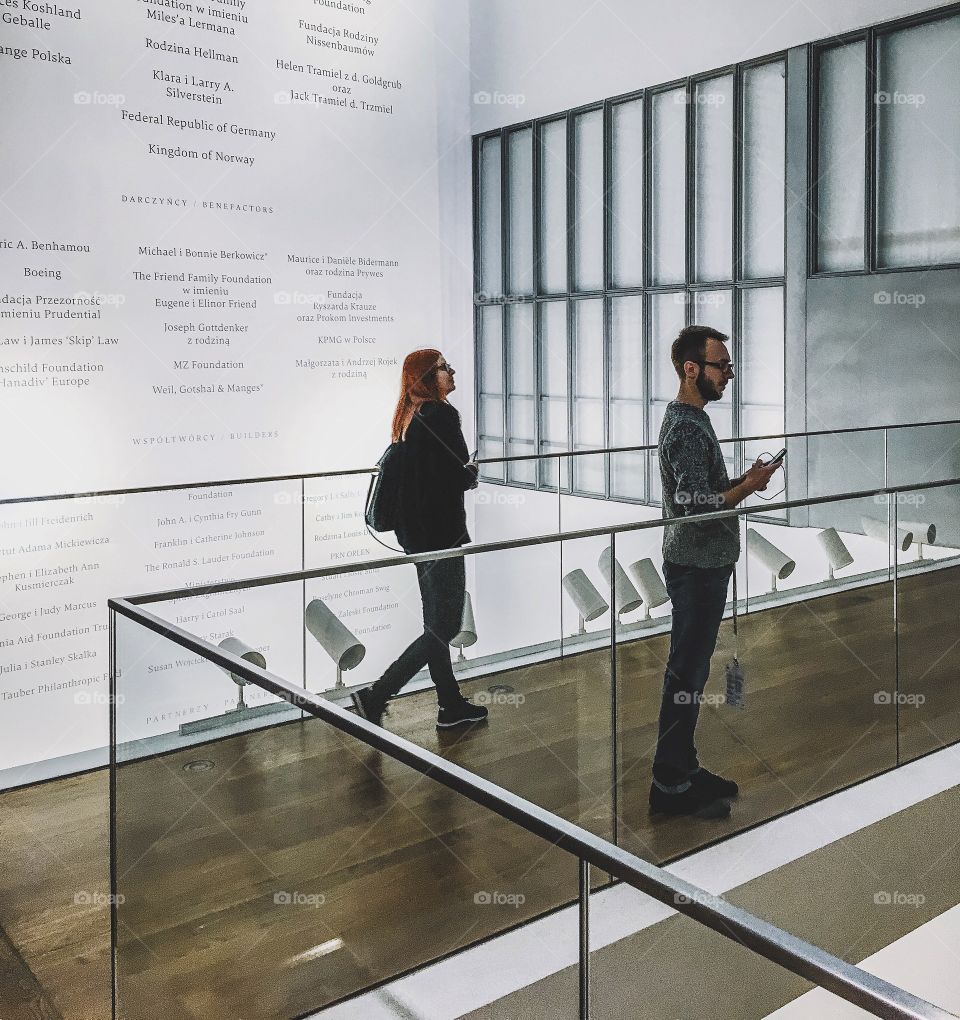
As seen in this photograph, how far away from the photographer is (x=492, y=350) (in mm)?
10406

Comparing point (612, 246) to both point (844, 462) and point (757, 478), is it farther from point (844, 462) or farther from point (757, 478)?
point (757, 478)

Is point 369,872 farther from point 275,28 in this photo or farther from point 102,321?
point 275,28

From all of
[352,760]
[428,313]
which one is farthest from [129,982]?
[428,313]

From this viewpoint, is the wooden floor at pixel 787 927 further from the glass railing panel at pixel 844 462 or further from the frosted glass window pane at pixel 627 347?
the frosted glass window pane at pixel 627 347

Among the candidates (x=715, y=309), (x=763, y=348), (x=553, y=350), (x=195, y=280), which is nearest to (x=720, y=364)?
(x=195, y=280)

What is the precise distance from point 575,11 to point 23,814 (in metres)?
7.84

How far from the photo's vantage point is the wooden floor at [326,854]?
7.22ft

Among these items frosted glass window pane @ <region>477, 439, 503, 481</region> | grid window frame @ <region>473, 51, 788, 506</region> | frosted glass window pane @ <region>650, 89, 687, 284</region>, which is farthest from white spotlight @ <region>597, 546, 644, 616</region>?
frosted glass window pane @ <region>477, 439, 503, 481</region>

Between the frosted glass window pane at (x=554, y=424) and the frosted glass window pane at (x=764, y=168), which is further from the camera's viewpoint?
the frosted glass window pane at (x=554, y=424)

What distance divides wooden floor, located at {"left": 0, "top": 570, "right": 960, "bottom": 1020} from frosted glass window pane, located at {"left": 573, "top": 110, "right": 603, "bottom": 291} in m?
6.51

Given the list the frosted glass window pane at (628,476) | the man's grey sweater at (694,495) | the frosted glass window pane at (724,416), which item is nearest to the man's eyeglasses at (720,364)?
the man's grey sweater at (694,495)

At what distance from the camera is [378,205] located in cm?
829

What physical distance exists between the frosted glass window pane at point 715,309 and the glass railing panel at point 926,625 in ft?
15.4

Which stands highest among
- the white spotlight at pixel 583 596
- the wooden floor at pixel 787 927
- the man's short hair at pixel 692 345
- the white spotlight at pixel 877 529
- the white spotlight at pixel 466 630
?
the man's short hair at pixel 692 345
